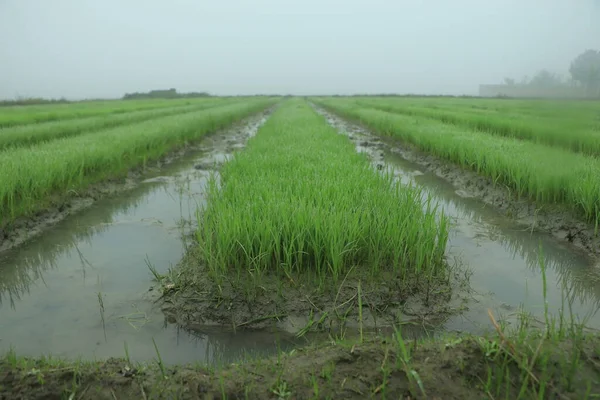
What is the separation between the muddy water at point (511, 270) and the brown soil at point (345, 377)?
0.34 meters

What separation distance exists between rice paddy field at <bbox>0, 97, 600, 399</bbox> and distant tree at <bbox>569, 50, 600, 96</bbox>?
82mm

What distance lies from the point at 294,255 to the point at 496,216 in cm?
261

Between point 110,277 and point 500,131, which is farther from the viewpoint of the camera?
point 500,131

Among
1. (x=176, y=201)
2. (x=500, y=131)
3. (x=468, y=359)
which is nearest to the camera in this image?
(x=468, y=359)

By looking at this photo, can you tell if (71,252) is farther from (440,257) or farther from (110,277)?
(440,257)

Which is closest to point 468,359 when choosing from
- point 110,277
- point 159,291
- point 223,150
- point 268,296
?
point 268,296

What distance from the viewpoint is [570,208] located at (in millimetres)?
3381

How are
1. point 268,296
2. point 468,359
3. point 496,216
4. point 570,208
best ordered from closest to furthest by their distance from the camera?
point 468,359 → point 268,296 → point 570,208 → point 496,216

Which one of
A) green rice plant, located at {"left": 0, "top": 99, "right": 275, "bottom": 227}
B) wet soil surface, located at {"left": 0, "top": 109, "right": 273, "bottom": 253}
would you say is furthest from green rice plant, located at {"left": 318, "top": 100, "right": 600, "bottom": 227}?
green rice plant, located at {"left": 0, "top": 99, "right": 275, "bottom": 227}

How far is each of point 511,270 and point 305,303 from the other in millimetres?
1627

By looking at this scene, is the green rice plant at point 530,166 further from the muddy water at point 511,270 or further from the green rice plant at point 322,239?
the green rice plant at point 322,239

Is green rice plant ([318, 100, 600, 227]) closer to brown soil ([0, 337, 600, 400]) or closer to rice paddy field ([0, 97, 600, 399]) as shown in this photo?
rice paddy field ([0, 97, 600, 399])

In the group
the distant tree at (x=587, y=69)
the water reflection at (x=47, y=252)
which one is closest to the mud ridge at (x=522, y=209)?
the distant tree at (x=587, y=69)

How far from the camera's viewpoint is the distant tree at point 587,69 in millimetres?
1033
